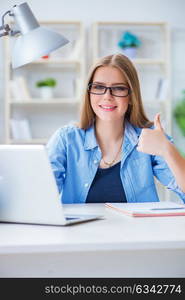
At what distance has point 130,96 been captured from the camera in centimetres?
215

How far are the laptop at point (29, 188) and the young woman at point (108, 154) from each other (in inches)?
27.8

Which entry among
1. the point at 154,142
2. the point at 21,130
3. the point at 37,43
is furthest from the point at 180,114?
the point at 37,43

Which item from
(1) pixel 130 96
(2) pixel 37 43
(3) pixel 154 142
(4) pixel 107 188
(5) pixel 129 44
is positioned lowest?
(4) pixel 107 188

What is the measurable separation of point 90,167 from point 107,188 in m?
0.12

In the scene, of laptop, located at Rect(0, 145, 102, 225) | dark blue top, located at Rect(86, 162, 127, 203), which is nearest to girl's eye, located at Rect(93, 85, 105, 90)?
dark blue top, located at Rect(86, 162, 127, 203)

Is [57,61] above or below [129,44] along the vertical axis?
below

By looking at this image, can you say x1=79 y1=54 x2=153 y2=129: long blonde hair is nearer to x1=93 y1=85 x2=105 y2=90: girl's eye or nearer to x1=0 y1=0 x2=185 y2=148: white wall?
x1=93 y1=85 x2=105 y2=90: girl's eye

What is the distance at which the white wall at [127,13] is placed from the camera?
4992 mm

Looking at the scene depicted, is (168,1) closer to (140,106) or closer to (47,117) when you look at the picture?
(47,117)

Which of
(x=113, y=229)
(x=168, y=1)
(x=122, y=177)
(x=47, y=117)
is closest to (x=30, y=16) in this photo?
(x=113, y=229)

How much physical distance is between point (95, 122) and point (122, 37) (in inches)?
118

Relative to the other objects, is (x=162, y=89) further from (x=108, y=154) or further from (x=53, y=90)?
(x=108, y=154)

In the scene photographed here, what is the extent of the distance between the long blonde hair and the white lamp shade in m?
0.77

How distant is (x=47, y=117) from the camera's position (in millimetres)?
5051
